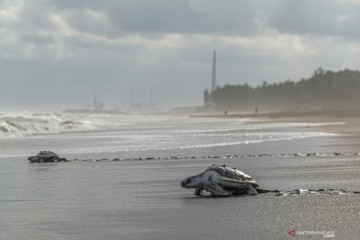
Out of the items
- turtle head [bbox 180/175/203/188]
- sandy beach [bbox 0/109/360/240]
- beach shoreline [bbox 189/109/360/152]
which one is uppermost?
beach shoreline [bbox 189/109/360/152]

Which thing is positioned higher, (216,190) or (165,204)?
(216,190)

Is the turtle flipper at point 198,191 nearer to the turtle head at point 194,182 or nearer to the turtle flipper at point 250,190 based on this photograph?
the turtle head at point 194,182

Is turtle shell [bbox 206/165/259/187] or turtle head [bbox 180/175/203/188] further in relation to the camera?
turtle head [bbox 180/175/203/188]

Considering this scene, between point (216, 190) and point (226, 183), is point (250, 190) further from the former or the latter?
point (216, 190)

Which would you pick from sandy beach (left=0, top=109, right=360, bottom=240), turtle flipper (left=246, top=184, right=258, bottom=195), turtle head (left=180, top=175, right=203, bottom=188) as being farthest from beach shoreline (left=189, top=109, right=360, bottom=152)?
turtle head (left=180, top=175, right=203, bottom=188)

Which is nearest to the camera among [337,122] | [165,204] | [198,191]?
[165,204]

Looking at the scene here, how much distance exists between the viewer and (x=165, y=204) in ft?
36.2

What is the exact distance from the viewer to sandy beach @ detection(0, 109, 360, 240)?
8.59 m

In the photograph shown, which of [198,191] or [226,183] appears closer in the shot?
[226,183]

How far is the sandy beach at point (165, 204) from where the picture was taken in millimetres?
8592

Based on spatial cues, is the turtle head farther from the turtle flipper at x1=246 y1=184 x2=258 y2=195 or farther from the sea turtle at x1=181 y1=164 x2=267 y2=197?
the turtle flipper at x1=246 y1=184 x2=258 y2=195

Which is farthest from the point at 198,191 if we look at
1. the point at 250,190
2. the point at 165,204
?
the point at 165,204

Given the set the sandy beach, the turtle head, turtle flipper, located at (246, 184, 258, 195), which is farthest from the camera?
the turtle head

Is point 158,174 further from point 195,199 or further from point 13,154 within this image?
point 13,154
